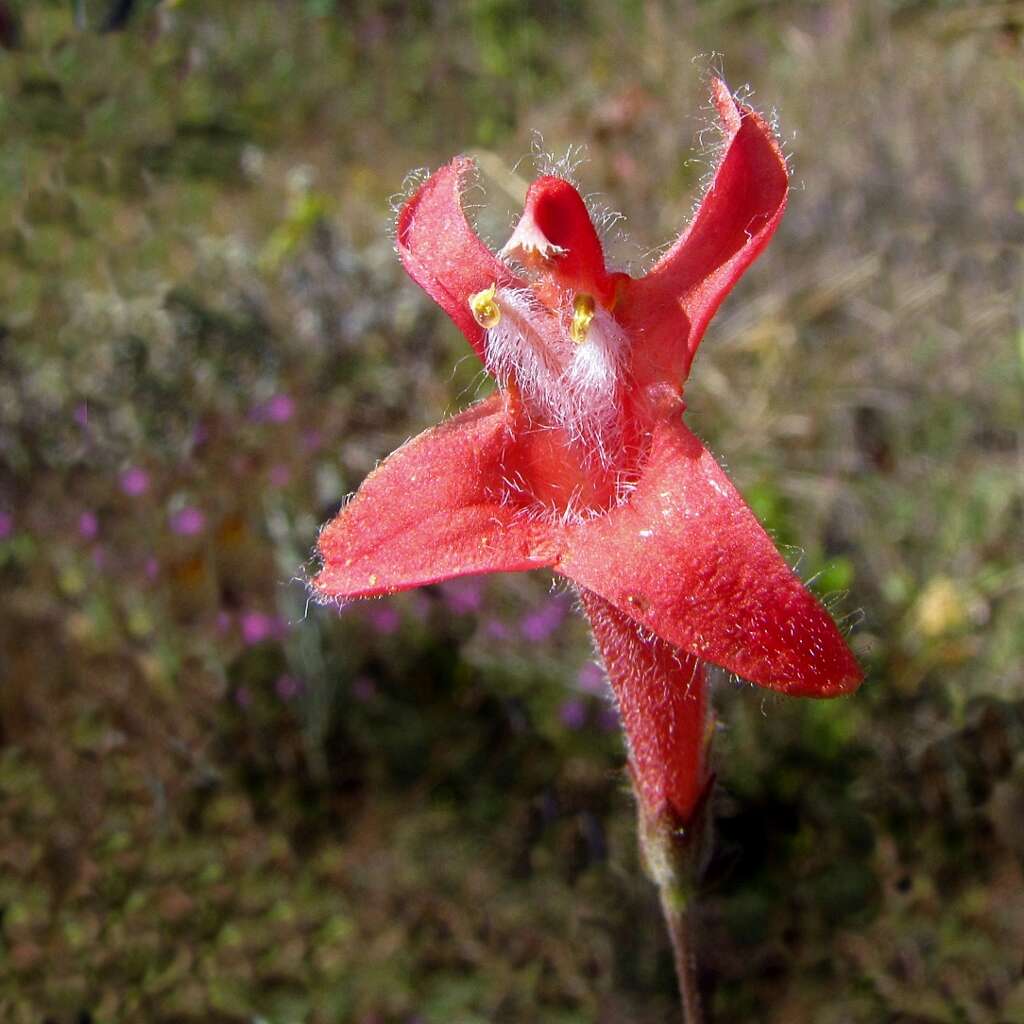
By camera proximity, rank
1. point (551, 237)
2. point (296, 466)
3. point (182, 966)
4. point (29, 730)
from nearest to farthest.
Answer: point (551, 237), point (182, 966), point (29, 730), point (296, 466)

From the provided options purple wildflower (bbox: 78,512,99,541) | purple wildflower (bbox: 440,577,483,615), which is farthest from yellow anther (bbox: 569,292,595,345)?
purple wildflower (bbox: 78,512,99,541)

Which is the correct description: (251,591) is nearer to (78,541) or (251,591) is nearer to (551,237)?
(78,541)

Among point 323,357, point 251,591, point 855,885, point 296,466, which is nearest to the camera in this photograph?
point 855,885

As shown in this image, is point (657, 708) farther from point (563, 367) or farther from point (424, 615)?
point (424, 615)

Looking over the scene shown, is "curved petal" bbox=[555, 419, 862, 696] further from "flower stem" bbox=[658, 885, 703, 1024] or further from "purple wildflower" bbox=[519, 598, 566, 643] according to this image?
"purple wildflower" bbox=[519, 598, 566, 643]

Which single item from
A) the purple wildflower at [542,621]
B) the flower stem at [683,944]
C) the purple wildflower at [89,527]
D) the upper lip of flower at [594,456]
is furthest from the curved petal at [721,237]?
the purple wildflower at [89,527]

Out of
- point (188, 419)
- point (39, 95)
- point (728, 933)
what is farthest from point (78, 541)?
point (728, 933)

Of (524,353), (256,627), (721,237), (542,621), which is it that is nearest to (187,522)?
(256,627)
